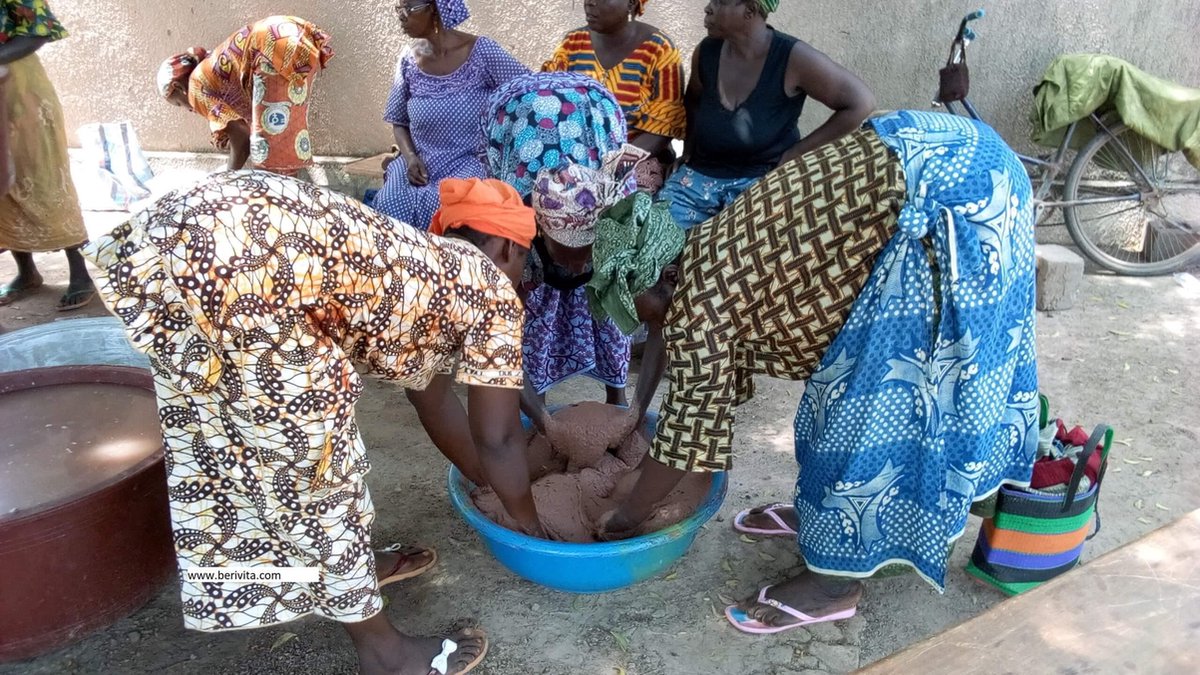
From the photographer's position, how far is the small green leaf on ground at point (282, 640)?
6.98 ft

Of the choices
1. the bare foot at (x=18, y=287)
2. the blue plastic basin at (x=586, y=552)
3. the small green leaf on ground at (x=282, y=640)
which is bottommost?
the small green leaf on ground at (x=282, y=640)

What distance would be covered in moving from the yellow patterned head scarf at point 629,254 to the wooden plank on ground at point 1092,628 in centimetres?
86

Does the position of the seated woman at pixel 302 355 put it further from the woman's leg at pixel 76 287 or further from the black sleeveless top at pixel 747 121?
the woman's leg at pixel 76 287

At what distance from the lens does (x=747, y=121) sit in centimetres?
300

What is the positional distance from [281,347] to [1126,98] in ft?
13.4

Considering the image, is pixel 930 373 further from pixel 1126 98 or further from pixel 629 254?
pixel 1126 98

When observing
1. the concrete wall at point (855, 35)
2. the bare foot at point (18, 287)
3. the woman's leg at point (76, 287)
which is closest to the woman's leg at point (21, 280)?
the bare foot at point (18, 287)

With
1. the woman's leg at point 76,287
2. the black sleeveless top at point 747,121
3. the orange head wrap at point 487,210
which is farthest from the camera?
the woman's leg at point 76,287

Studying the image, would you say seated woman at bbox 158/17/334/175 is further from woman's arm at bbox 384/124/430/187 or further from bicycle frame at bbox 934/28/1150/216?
bicycle frame at bbox 934/28/1150/216

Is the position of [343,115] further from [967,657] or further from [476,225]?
[967,657]

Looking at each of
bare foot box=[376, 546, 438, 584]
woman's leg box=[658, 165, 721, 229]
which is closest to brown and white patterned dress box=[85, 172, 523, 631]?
bare foot box=[376, 546, 438, 584]

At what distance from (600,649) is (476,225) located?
1120mm

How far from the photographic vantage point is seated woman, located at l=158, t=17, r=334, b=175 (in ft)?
14.2

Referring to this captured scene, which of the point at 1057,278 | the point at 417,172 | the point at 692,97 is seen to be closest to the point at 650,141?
the point at 692,97
